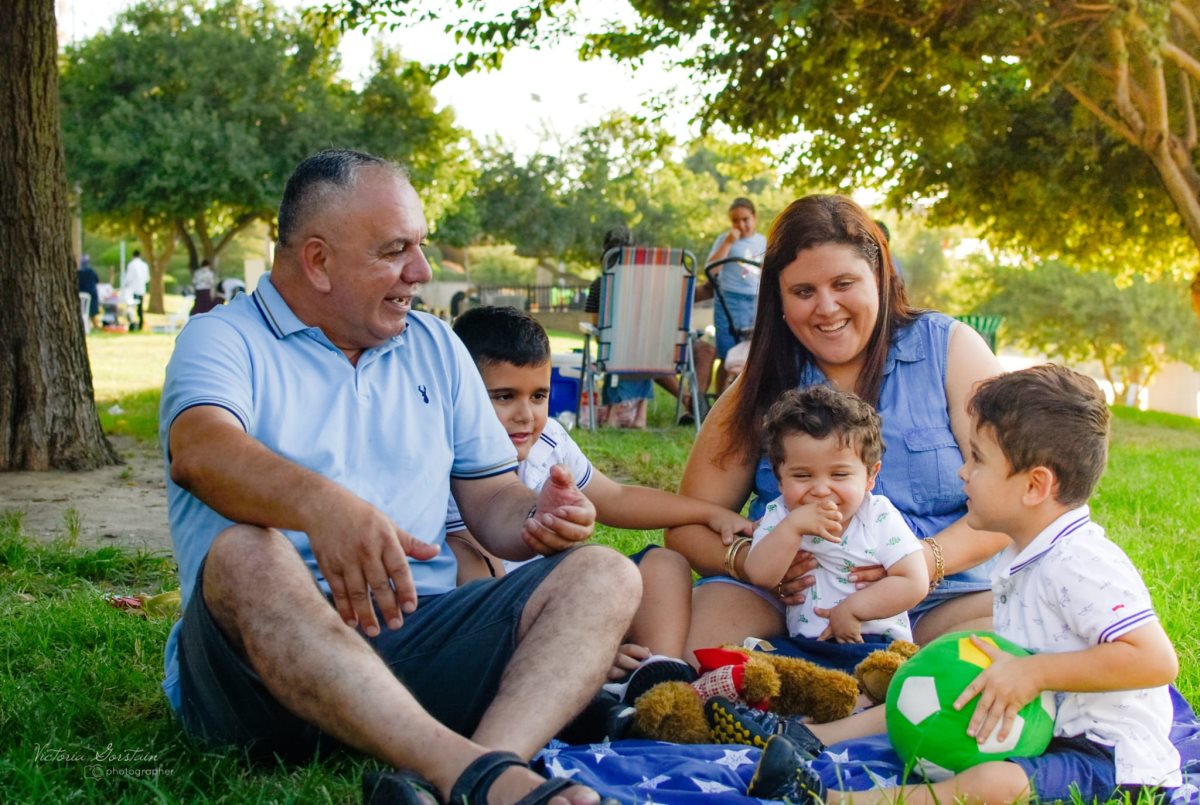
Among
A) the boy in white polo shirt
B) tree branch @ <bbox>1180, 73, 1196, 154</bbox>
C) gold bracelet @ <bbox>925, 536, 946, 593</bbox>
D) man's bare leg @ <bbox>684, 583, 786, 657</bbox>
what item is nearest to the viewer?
the boy in white polo shirt

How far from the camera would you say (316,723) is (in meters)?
2.49

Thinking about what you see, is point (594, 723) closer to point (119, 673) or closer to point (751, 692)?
point (751, 692)

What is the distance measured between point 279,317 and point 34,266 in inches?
198

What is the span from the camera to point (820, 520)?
3.30 m

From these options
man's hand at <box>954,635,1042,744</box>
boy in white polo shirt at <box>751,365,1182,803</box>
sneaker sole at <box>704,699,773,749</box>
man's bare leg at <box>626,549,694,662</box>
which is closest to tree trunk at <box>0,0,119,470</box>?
man's bare leg at <box>626,549,694,662</box>

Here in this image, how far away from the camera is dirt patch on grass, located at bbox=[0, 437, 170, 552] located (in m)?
5.86

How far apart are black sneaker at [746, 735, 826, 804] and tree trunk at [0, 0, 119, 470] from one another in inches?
242

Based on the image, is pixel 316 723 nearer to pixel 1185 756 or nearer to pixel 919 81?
pixel 1185 756

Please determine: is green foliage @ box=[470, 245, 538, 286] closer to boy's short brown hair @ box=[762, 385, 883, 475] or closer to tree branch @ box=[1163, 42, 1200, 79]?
tree branch @ box=[1163, 42, 1200, 79]

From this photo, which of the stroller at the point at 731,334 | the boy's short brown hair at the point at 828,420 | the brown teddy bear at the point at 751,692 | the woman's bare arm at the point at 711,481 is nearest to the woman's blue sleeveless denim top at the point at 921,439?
the woman's bare arm at the point at 711,481

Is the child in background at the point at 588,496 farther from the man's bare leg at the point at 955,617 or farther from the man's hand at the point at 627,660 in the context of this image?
the man's bare leg at the point at 955,617

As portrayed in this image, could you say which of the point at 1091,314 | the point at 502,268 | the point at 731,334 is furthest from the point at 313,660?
the point at 502,268

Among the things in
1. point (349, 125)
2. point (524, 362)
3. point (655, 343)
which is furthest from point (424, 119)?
point (524, 362)

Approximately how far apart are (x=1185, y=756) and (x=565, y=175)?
49.7 metres
